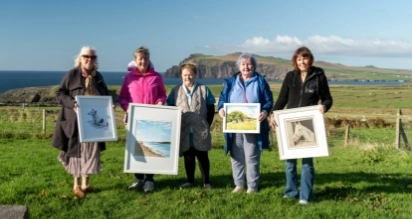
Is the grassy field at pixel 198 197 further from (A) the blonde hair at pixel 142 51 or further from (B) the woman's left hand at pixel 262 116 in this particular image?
(A) the blonde hair at pixel 142 51

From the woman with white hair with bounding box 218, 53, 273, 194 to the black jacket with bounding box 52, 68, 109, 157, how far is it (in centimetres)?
212

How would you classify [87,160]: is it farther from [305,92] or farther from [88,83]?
[305,92]

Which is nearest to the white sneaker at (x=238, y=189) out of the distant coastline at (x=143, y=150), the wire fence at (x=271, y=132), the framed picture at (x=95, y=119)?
the distant coastline at (x=143, y=150)

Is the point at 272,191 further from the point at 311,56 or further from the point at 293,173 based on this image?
the point at 311,56

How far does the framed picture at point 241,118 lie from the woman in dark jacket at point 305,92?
0.28 metres

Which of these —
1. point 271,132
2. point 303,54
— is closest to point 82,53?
point 303,54

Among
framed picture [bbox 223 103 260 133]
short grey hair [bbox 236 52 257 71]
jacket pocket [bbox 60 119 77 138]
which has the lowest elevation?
jacket pocket [bbox 60 119 77 138]

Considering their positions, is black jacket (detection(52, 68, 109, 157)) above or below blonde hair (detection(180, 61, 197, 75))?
below

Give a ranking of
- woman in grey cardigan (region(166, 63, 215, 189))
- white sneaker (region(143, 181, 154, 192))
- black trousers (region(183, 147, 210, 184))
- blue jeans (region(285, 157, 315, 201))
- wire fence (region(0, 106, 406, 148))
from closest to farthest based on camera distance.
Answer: blue jeans (region(285, 157, 315, 201)), woman in grey cardigan (region(166, 63, 215, 189)), white sneaker (region(143, 181, 154, 192)), black trousers (region(183, 147, 210, 184)), wire fence (region(0, 106, 406, 148))

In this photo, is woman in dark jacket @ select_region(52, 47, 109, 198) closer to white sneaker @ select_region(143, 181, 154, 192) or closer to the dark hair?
white sneaker @ select_region(143, 181, 154, 192)

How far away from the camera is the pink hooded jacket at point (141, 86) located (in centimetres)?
654

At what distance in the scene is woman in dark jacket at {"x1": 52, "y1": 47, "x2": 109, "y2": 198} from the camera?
625 centimetres

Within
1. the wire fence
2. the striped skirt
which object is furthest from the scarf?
the wire fence

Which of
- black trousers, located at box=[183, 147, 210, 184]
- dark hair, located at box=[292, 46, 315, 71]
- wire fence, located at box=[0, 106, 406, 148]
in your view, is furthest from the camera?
wire fence, located at box=[0, 106, 406, 148]
